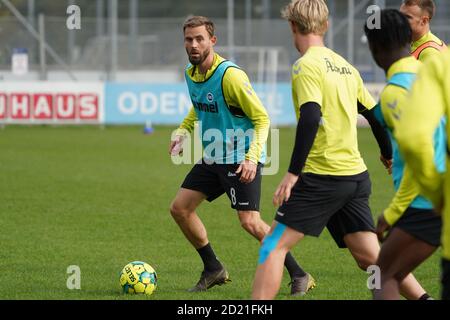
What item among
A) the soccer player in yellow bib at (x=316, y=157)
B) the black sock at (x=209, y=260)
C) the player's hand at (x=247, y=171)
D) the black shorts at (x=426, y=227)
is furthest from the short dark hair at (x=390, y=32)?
the black sock at (x=209, y=260)

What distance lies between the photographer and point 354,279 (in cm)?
805

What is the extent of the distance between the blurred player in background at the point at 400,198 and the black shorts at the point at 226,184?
2.37 meters

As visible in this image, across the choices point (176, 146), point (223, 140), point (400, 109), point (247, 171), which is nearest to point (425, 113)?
point (400, 109)

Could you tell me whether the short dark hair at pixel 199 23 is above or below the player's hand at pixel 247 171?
above

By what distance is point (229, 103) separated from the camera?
736 cm

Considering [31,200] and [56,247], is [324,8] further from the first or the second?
[31,200]

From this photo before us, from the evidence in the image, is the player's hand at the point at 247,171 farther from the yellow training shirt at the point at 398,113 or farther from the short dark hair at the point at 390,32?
the short dark hair at the point at 390,32

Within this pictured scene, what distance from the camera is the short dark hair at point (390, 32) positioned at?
16.4 ft

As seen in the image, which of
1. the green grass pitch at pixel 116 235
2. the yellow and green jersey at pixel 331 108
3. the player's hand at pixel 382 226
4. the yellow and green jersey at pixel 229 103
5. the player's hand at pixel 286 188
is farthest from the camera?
the green grass pitch at pixel 116 235

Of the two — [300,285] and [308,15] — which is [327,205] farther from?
[300,285]

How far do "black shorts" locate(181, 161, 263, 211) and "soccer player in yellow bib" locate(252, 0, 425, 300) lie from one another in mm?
1368

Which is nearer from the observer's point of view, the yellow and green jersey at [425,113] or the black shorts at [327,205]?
the yellow and green jersey at [425,113]

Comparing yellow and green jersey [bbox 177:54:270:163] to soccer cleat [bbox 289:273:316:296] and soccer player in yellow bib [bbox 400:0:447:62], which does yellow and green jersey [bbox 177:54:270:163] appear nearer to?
soccer cleat [bbox 289:273:316:296]
